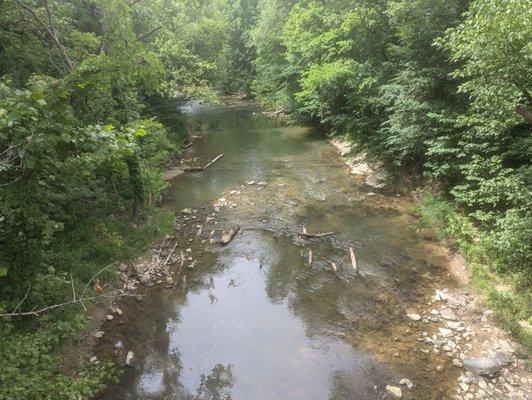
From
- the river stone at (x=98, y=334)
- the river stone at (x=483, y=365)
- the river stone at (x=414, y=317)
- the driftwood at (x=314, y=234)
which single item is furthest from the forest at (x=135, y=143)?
the driftwood at (x=314, y=234)

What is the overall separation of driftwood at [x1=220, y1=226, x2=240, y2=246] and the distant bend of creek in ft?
0.67

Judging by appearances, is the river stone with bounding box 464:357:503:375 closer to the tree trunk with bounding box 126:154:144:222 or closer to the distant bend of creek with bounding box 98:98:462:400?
the distant bend of creek with bounding box 98:98:462:400

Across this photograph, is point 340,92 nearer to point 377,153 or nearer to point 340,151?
point 340,151

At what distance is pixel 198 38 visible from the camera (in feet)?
80.9

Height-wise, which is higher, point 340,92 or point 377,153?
point 340,92

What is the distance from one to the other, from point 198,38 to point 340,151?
1290 centimetres

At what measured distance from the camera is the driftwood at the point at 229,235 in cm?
1238

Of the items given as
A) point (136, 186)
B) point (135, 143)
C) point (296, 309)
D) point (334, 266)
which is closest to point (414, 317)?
point (334, 266)

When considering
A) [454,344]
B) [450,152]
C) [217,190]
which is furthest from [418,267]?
[217,190]

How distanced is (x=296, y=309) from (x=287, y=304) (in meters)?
0.33

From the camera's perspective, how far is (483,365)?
7.16 meters

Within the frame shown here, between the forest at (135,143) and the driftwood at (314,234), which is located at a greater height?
the forest at (135,143)

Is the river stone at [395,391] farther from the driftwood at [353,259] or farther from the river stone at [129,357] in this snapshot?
the river stone at [129,357]

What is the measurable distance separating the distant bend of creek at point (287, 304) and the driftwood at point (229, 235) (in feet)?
0.67
